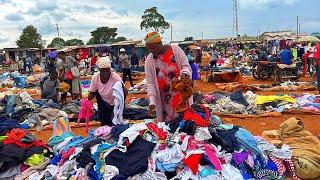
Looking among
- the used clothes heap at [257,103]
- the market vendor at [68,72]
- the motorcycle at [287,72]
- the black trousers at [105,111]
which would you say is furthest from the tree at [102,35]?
the black trousers at [105,111]

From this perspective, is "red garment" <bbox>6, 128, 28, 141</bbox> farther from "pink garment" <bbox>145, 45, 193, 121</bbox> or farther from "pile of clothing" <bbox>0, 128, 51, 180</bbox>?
"pink garment" <bbox>145, 45, 193, 121</bbox>

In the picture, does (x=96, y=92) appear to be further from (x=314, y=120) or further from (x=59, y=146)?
(x=314, y=120)

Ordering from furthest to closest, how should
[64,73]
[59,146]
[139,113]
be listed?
[64,73], [139,113], [59,146]

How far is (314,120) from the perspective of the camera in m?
9.80

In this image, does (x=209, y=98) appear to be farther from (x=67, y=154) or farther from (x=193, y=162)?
(x=193, y=162)

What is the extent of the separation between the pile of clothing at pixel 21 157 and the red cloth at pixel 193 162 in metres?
1.74

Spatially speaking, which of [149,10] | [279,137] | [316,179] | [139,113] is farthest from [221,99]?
[149,10]

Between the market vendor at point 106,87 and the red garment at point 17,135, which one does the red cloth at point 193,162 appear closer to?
the market vendor at point 106,87

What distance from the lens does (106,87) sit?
612 centimetres

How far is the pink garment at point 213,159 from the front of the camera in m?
4.68

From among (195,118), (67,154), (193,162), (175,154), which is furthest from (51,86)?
(193,162)

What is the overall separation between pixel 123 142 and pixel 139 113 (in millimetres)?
5751

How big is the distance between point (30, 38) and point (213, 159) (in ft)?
204

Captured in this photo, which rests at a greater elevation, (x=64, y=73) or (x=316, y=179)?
(x=64, y=73)
